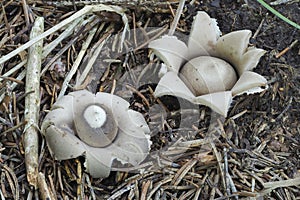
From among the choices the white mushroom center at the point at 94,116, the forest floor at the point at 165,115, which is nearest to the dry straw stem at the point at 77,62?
the forest floor at the point at 165,115

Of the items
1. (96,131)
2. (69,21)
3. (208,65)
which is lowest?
(96,131)

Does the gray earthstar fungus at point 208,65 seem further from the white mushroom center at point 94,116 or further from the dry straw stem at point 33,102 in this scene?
the dry straw stem at point 33,102

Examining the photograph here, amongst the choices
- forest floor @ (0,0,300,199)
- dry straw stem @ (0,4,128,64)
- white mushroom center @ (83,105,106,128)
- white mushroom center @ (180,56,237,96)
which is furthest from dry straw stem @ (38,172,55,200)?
white mushroom center @ (180,56,237,96)

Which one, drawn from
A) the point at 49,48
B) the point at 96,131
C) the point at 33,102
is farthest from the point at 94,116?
the point at 49,48

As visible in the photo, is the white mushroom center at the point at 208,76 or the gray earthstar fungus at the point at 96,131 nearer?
the gray earthstar fungus at the point at 96,131

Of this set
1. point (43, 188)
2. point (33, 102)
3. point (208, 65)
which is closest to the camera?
point (43, 188)

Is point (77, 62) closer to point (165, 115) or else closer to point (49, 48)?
point (49, 48)

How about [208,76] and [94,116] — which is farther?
[208,76]

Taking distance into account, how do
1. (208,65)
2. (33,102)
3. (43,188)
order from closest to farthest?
(43,188) → (33,102) → (208,65)
